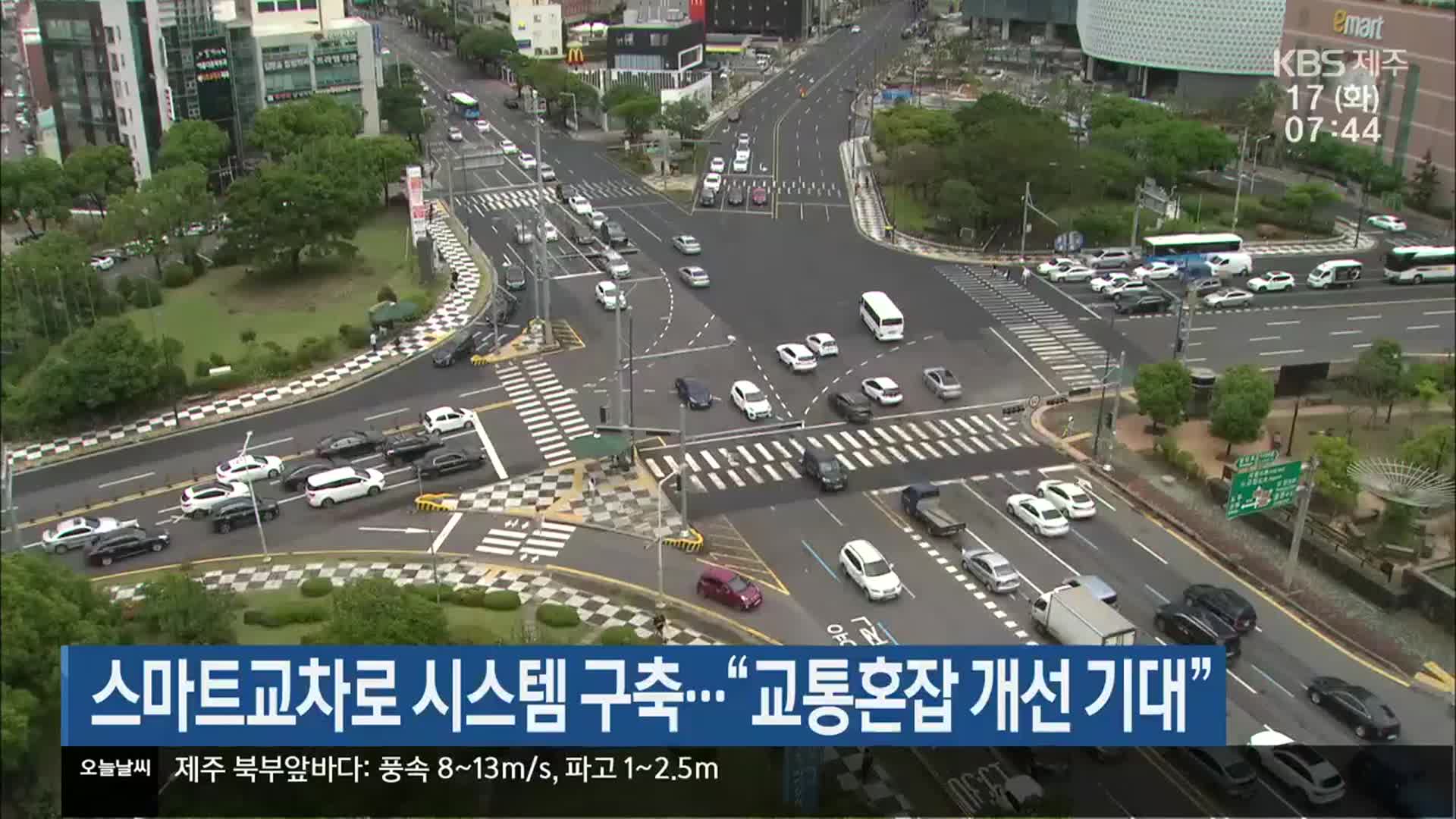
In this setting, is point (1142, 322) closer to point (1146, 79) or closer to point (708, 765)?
point (708, 765)

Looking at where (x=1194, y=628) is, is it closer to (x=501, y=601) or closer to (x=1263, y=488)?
(x=1263, y=488)

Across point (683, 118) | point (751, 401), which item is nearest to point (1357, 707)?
point (751, 401)

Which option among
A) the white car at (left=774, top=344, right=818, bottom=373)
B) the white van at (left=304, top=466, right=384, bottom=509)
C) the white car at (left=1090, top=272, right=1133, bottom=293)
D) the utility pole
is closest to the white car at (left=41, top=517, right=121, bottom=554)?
the white van at (left=304, top=466, right=384, bottom=509)

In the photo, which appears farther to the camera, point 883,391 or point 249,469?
point 883,391

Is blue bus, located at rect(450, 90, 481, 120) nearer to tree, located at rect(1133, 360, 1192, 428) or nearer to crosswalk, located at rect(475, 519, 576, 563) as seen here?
crosswalk, located at rect(475, 519, 576, 563)

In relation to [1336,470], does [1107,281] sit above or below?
above
